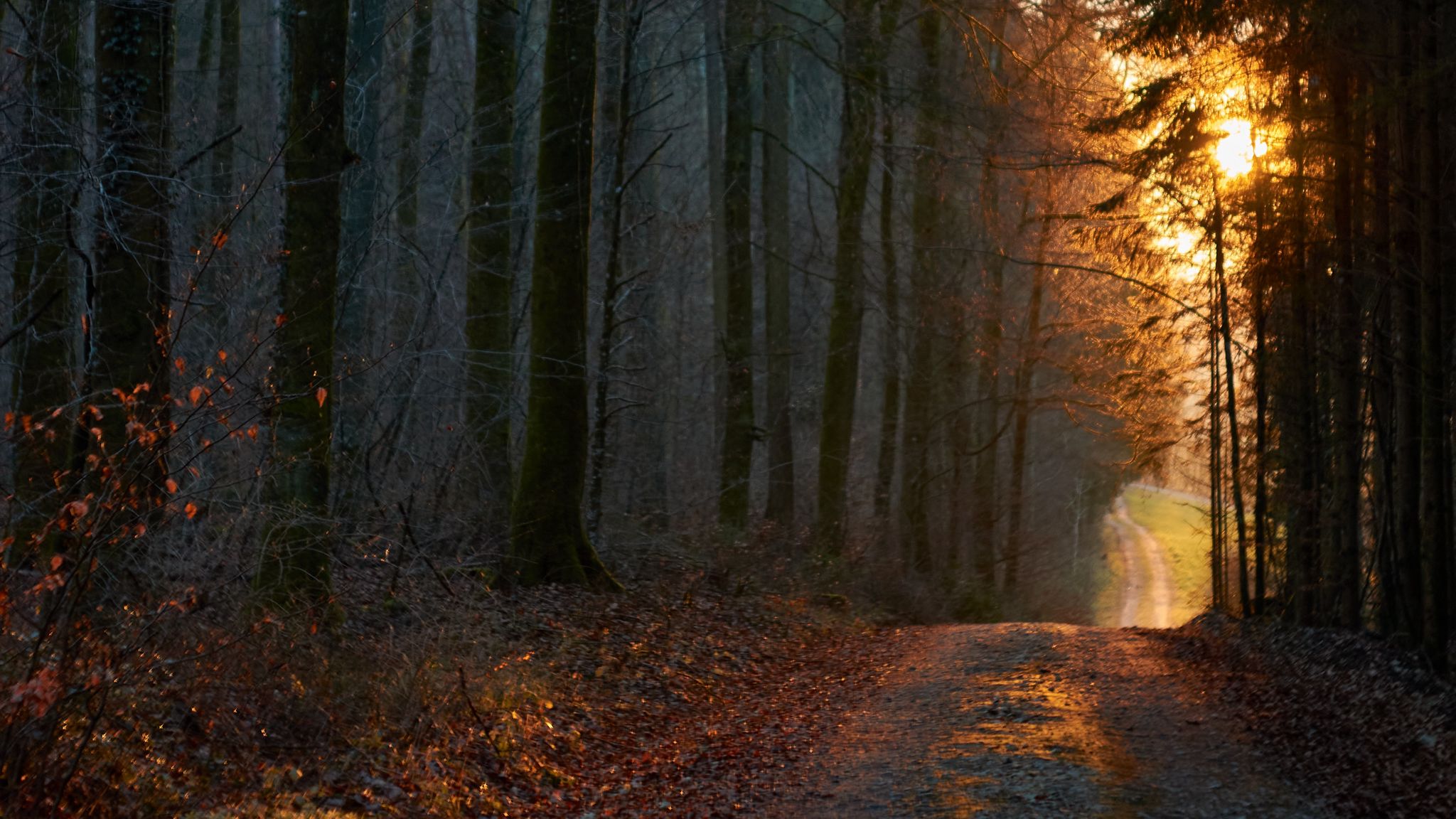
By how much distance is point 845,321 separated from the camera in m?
20.5

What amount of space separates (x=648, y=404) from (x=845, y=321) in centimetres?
591

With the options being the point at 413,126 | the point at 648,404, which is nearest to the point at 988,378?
the point at 648,404

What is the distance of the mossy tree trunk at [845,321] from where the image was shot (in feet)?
67.2

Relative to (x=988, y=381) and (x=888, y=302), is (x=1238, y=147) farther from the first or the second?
(x=988, y=381)

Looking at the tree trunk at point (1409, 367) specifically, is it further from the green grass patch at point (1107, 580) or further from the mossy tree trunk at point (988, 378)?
the green grass patch at point (1107, 580)

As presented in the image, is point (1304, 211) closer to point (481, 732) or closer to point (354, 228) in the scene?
point (481, 732)

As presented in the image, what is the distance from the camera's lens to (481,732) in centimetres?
799

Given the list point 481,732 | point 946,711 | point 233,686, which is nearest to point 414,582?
point 481,732

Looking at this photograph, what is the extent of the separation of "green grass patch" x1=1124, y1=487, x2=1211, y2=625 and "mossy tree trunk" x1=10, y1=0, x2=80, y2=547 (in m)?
20.9

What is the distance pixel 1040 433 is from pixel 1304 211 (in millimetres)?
22134

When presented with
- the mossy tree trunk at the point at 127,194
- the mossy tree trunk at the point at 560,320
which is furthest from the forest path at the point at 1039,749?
the mossy tree trunk at the point at 127,194


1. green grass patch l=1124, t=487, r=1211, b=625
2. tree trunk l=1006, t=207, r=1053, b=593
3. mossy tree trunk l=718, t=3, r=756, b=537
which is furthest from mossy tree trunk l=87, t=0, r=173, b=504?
green grass patch l=1124, t=487, r=1211, b=625

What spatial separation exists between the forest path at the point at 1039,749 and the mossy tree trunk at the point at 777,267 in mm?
7840

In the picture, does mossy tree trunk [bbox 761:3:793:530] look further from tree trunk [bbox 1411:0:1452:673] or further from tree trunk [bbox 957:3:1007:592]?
tree trunk [bbox 1411:0:1452:673]
